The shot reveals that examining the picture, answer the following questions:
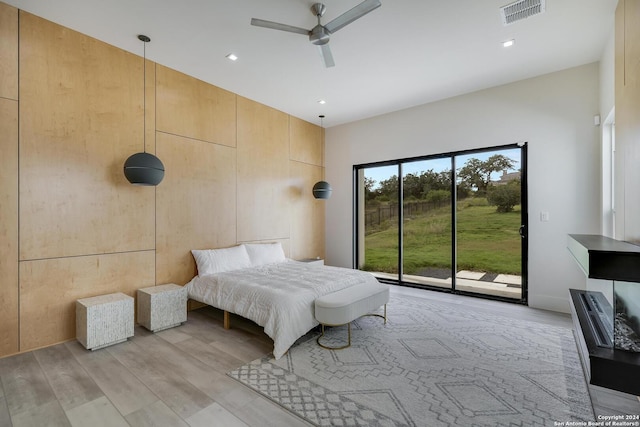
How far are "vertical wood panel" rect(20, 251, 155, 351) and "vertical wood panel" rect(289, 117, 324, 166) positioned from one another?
3601mm

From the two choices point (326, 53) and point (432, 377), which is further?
point (326, 53)

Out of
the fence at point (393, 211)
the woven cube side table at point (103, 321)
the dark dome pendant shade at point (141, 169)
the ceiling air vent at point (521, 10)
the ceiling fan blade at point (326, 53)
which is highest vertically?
the ceiling air vent at point (521, 10)

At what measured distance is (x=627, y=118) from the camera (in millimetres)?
2377

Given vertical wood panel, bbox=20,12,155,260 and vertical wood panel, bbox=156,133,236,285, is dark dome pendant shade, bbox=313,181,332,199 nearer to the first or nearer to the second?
vertical wood panel, bbox=156,133,236,285

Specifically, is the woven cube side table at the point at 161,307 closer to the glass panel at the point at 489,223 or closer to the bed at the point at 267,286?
the bed at the point at 267,286

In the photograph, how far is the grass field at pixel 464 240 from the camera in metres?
4.61

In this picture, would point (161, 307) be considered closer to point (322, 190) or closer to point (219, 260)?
point (219, 260)

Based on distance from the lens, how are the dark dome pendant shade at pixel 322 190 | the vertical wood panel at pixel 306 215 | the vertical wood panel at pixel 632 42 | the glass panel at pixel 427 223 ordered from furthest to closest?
the vertical wood panel at pixel 306 215, the dark dome pendant shade at pixel 322 190, the glass panel at pixel 427 223, the vertical wood panel at pixel 632 42

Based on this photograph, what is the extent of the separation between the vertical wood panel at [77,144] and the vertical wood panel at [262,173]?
5.01 feet

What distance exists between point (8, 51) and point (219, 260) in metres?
3.03

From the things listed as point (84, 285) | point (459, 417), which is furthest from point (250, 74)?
→ point (459, 417)

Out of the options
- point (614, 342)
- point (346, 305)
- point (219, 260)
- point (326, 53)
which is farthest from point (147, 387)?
point (326, 53)

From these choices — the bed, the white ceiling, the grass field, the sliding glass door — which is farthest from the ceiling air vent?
the bed

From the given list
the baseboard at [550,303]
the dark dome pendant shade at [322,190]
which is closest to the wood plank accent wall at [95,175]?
the dark dome pendant shade at [322,190]
